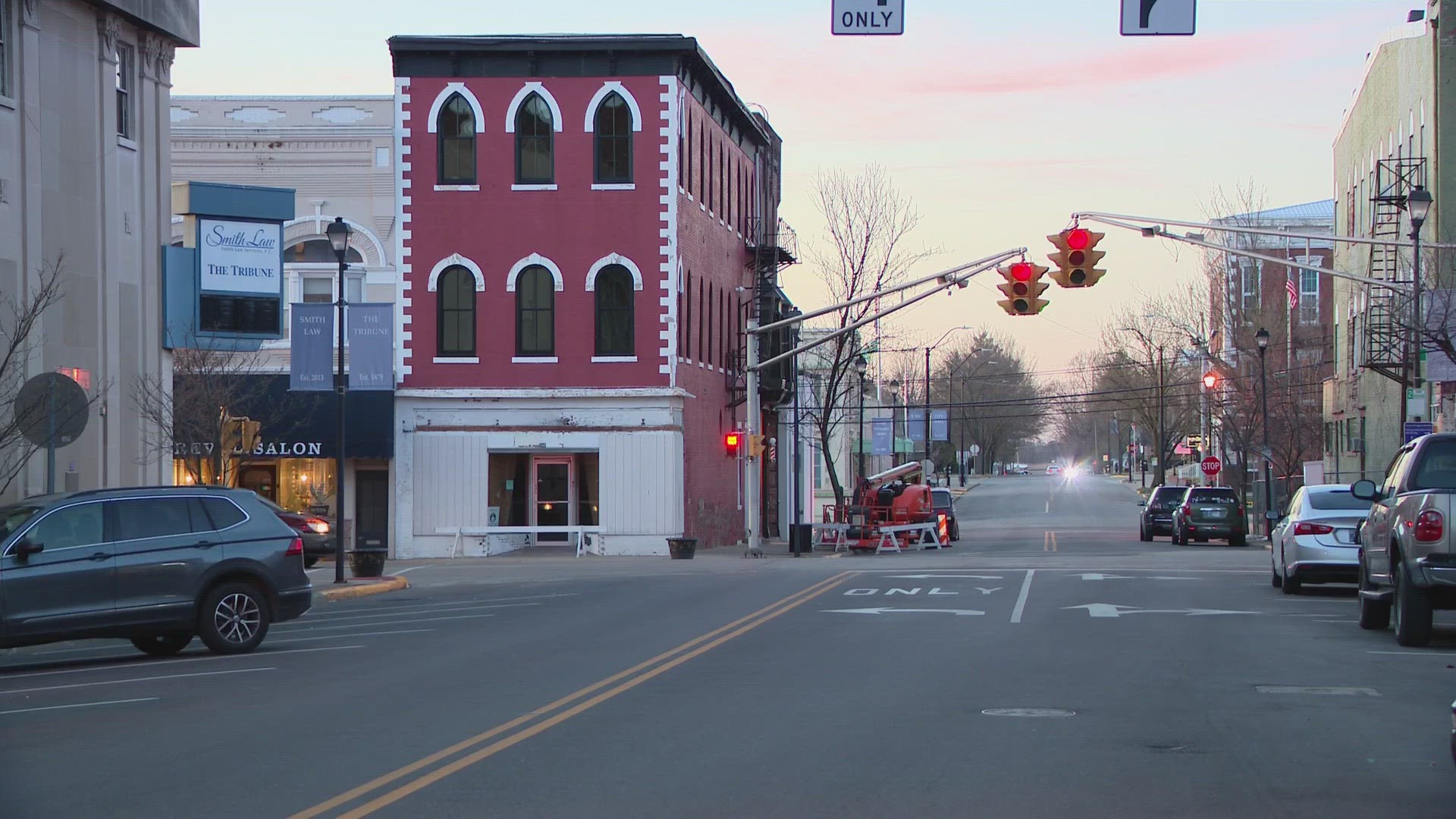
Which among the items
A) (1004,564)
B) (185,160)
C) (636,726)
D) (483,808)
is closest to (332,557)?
(185,160)

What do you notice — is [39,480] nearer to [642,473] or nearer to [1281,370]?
[642,473]

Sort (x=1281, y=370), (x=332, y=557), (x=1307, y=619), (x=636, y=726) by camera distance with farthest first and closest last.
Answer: (x=1281, y=370) < (x=332, y=557) < (x=1307, y=619) < (x=636, y=726)

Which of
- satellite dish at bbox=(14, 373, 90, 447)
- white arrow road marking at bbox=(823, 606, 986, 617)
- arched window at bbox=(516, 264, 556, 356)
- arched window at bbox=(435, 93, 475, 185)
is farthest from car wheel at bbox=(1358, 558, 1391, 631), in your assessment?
arched window at bbox=(435, 93, 475, 185)

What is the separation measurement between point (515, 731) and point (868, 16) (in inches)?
351

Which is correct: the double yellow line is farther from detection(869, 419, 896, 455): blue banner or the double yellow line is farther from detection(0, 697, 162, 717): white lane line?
detection(869, 419, 896, 455): blue banner

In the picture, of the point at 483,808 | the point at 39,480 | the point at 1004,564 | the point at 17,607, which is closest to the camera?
the point at 483,808

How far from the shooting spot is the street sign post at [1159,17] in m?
16.3

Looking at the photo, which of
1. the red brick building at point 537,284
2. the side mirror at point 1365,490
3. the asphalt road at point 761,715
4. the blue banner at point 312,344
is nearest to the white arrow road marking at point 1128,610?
the asphalt road at point 761,715

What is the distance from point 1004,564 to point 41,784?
2498cm

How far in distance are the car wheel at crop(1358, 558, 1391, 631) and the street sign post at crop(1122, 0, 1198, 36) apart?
21.7 ft

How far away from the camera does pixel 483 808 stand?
8.28m

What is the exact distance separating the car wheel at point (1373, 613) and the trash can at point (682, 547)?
70.2ft

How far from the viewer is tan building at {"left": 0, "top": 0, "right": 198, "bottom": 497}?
77.2 feet

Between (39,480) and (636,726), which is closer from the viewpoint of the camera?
(636,726)
